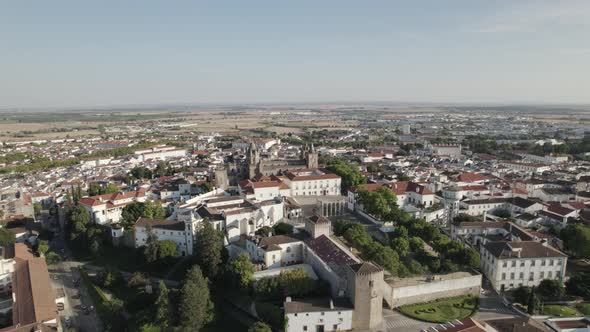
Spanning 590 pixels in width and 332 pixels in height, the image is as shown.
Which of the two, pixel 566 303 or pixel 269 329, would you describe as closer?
pixel 269 329

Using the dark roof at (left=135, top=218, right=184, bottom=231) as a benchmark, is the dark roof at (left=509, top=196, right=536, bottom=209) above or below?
below

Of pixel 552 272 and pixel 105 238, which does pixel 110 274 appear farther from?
pixel 552 272

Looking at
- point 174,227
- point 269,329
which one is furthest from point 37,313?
point 269,329

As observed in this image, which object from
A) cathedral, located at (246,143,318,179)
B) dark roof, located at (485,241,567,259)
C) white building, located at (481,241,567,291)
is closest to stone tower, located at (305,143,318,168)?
cathedral, located at (246,143,318,179)

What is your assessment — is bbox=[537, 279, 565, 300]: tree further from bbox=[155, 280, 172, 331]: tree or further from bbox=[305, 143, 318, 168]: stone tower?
bbox=[305, 143, 318, 168]: stone tower

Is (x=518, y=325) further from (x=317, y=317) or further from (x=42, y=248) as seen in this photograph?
(x=42, y=248)
